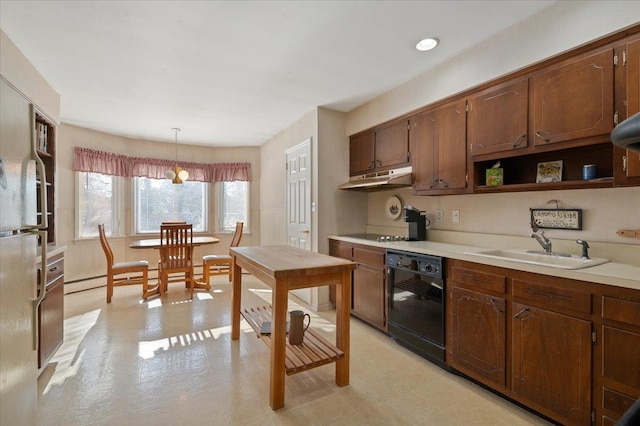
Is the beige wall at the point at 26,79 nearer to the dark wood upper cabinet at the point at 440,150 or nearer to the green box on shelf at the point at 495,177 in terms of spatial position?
the dark wood upper cabinet at the point at 440,150

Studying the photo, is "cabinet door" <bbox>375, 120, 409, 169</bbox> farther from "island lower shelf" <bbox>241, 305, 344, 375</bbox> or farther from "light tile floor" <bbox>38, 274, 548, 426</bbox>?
"island lower shelf" <bbox>241, 305, 344, 375</bbox>

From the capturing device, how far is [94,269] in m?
4.82

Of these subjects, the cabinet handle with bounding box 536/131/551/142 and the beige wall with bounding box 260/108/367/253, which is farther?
the beige wall with bounding box 260/108/367/253

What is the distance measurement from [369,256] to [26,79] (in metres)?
3.57

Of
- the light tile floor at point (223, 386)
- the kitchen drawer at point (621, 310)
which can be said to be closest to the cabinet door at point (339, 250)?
the light tile floor at point (223, 386)

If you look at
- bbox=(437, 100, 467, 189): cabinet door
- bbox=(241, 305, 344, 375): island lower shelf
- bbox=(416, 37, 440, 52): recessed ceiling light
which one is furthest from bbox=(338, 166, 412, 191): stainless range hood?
bbox=(241, 305, 344, 375): island lower shelf

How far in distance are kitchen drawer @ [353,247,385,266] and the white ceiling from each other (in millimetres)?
1759

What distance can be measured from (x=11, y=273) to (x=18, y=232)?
0.21 meters

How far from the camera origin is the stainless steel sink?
5.56 ft

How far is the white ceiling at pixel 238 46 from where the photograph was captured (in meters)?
1.98

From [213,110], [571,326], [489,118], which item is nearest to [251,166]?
[213,110]

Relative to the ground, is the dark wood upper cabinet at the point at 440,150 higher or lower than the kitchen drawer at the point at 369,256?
Result: higher

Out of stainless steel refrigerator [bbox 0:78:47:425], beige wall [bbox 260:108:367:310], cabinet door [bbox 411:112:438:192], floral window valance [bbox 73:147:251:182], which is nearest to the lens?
stainless steel refrigerator [bbox 0:78:47:425]

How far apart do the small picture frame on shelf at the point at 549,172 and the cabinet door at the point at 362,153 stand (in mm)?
1660
